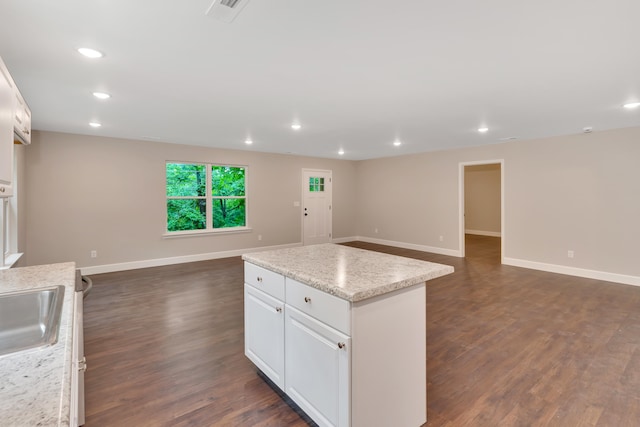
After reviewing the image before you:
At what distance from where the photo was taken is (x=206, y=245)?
6410 millimetres

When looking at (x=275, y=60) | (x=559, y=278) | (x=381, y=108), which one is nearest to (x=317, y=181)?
(x=381, y=108)

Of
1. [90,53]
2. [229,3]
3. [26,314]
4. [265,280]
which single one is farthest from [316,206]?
[26,314]

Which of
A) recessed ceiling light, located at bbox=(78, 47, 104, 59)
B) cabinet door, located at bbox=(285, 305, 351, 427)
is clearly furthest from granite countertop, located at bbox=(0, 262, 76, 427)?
recessed ceiling light, located at bbox=(78, 47, 104, 59)

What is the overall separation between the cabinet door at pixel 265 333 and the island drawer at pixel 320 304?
0.58 feet

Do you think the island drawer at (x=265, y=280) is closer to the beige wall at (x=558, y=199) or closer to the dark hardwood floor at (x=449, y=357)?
the dark hardwood floor at (x=449, y=357)

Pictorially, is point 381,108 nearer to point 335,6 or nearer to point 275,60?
point 275,60

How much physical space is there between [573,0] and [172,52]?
2.38 meters

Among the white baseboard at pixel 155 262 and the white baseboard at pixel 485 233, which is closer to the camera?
the white baseboard at pixel 155 262

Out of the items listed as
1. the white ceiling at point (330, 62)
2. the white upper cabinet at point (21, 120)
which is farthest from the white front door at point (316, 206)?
the white upper cabinet at point (21, 120)

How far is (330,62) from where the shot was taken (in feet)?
7.64

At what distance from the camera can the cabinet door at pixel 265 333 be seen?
6.69 feet

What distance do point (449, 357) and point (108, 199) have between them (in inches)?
221

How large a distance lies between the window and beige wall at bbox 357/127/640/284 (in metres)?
4.19

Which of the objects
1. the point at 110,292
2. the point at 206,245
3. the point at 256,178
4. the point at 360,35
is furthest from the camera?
the point at 256,178
